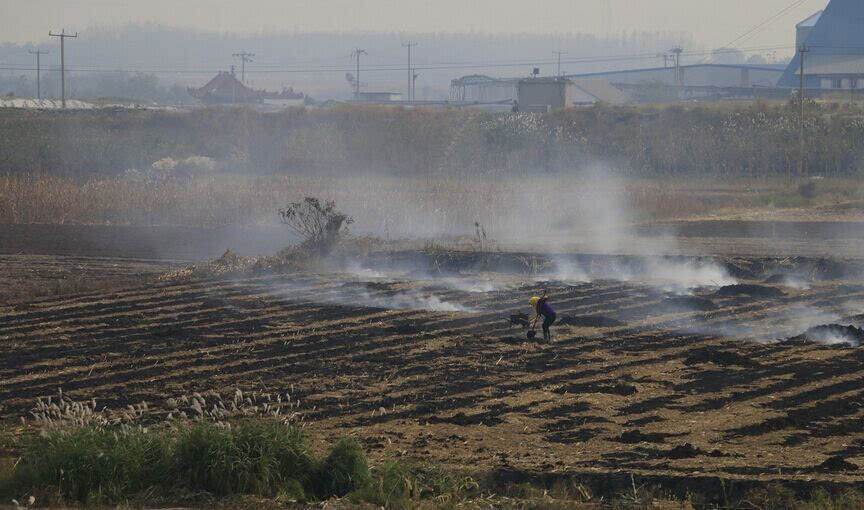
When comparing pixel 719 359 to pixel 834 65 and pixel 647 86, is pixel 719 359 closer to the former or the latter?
pixel 834 65

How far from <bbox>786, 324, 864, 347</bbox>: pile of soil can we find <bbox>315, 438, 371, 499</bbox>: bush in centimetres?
936

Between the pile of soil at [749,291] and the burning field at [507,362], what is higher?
the pile of soil at [749,291]

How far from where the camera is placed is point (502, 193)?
135 ft

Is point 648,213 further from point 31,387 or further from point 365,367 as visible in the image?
point 31,387

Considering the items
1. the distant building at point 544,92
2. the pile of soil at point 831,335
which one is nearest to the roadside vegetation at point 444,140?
the distant building at point 544,92

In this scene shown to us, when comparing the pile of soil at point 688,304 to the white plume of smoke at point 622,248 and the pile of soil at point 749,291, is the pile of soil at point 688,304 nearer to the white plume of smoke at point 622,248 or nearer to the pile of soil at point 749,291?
the pile of soil at point 749,291

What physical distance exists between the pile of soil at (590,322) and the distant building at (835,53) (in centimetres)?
6233

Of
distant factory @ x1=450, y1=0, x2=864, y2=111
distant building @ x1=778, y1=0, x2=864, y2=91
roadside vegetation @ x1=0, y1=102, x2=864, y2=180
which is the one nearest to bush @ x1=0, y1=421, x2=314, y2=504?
roadside vegetation @ x1=0, y1=102, x2=864, y2=180

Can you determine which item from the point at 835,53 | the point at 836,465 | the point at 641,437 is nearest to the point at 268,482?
the point at 641,437

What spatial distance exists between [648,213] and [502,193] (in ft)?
25.9

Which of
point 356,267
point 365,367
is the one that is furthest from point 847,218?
point 365,367

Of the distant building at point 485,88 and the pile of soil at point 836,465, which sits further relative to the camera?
the distant building at point 485,88

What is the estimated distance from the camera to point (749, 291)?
70.0 ft

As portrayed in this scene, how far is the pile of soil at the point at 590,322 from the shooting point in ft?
60.0
